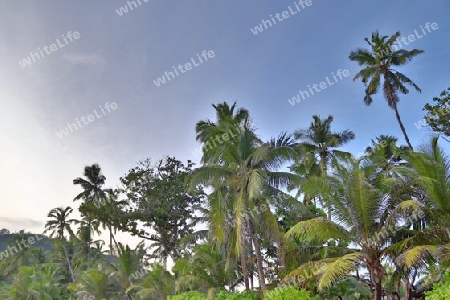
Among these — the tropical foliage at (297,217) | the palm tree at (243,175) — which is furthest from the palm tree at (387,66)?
the palm tree at (243,175)

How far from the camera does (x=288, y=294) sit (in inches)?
572

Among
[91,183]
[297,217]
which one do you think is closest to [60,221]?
[91,183]

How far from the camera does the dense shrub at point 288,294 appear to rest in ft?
47.6

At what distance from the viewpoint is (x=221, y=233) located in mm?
17562

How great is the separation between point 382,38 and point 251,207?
16192 millimetres

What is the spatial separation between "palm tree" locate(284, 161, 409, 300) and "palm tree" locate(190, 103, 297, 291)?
10.2ft

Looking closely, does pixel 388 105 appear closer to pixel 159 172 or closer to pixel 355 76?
pixel 355 76

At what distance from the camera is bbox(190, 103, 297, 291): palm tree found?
647 inches

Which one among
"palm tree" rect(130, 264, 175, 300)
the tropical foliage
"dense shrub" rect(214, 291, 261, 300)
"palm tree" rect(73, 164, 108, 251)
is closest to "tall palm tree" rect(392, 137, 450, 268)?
the tropical foliage

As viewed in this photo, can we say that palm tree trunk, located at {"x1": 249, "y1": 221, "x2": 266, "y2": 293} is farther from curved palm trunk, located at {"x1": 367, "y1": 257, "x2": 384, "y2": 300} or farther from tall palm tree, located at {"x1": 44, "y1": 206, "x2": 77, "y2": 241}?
tall palm tree, located at {"x1": 44, "y1": 206, "x2": 77, "y2": 241}

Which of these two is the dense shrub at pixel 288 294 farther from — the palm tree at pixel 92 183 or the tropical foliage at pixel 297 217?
the palm tree at pixel 92 183

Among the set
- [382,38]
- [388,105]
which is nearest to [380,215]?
[388,105]

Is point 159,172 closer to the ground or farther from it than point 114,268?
farther from it

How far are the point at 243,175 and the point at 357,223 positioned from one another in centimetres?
560
